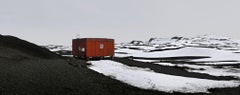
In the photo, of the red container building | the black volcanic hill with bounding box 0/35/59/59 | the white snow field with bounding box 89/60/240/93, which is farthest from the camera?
the red container building

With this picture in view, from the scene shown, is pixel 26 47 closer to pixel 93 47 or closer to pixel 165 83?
pixel 93 47

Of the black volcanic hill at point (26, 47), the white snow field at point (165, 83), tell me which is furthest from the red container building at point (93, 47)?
the white snow field at point (165, 83)

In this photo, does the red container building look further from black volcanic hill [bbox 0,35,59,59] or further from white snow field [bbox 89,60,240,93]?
white snow field [bbox 89,60,240,93]

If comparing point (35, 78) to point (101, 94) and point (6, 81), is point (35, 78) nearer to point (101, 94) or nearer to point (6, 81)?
point (6, 81)

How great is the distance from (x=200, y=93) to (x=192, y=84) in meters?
1.53

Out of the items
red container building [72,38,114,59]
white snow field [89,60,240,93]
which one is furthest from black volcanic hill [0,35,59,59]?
white snow field [89,60,240,93]

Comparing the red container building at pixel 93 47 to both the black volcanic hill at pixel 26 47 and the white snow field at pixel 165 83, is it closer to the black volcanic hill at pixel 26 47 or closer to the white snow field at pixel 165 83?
the black volcanic hill at pixel 26 47

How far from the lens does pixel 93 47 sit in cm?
3466

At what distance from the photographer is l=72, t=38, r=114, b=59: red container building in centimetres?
3438

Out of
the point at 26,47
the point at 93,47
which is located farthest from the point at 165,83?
the point at 26,47

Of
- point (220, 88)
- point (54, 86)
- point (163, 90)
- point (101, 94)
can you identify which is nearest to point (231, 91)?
point (220, 88)

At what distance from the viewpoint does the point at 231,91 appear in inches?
666

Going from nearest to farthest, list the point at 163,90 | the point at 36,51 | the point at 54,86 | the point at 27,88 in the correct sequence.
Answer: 1. the point at 27,88
2. the point at 54,86
3. the point at 163,90
4. the point at 36,51

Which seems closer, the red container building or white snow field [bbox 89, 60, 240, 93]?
white snow field [bbox 89, 60, 240, 93]
